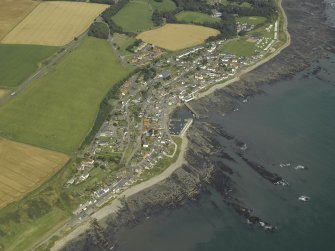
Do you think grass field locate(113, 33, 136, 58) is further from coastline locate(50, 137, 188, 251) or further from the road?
coastline locate(50, 137, 188, 251)

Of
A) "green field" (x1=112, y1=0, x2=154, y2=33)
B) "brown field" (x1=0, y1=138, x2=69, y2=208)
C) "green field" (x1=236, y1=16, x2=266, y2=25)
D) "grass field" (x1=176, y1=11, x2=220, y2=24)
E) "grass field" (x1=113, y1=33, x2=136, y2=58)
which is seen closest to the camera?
"brown field" (x1=0, y1=138, x2=69, y2=208)

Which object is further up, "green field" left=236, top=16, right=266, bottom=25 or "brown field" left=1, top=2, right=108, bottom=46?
"brown field" left=1, top=2, right=108, bottom=46

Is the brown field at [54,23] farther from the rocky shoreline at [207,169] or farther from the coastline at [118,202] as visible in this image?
the coastline at [118,202]

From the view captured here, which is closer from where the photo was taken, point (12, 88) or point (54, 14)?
point (12, 88)

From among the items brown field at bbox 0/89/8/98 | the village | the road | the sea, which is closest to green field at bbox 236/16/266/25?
the village

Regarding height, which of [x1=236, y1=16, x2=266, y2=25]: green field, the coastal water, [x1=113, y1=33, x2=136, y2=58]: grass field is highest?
[x1=113, y1=33, x2=136, y2=58]: grass field

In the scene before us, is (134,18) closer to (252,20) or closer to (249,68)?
(252,20)

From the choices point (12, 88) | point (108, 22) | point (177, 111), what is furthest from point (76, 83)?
point (108, 22)

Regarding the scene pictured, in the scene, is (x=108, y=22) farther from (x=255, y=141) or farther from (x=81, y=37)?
(x=255, y=141)
